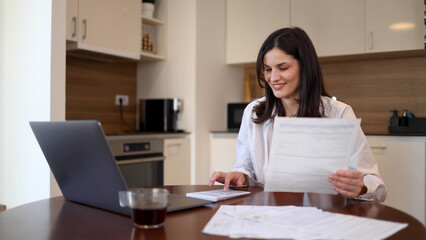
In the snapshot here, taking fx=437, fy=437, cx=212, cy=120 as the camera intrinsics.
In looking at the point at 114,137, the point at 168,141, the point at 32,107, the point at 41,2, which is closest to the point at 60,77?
the point at 32,107

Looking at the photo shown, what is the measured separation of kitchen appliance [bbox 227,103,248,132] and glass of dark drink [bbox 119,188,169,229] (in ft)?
9.51

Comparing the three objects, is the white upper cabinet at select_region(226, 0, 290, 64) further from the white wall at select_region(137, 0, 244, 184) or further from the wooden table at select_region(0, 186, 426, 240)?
the wooden table at select_region(0, 186, 426, 240)

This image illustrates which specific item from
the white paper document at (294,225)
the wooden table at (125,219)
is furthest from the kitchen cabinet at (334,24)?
the white paper document at (294,225)

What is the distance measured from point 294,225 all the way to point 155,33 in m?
3.13

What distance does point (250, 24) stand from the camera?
376 centimetres

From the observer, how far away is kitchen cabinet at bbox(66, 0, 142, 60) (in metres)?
2.88

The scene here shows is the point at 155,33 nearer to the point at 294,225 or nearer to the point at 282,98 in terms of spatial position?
the point at 282,98

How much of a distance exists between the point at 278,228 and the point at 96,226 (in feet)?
A: 1.20

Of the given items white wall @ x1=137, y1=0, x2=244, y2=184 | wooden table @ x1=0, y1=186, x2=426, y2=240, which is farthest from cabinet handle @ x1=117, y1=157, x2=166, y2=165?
wooden table @ x1=0, y1=186, x2=426, y2=240

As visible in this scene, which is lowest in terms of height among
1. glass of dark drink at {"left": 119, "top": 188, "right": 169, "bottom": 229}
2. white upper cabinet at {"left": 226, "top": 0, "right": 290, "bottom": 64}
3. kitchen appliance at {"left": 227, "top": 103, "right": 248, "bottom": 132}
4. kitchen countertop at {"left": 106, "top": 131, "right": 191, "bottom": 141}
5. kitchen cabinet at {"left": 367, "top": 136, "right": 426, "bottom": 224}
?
kitchen cabinet at {"left": 367, "top": 136, "right": 426, "bottom": 224}

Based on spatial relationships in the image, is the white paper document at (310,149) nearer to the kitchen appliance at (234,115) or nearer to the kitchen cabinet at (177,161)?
the kitchen cabinet at (177,161)

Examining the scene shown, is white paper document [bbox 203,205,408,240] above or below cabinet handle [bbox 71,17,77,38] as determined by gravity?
below

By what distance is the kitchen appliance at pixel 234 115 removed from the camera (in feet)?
12.3

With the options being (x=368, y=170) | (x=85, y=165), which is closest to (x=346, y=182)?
(x=368, y=170)
